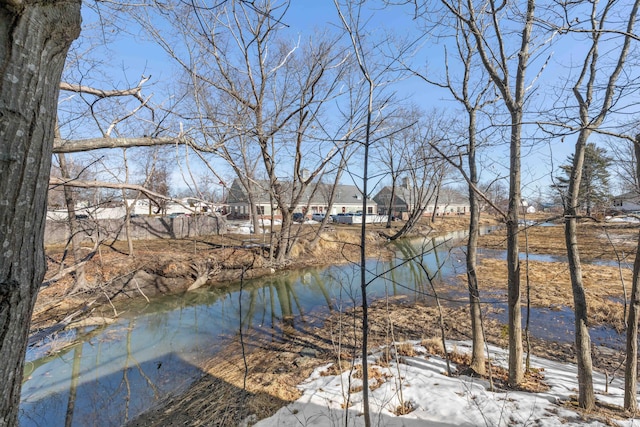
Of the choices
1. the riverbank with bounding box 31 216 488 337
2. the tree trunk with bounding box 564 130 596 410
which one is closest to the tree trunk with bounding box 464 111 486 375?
the tree trunk with bounding box 564 130 596 410

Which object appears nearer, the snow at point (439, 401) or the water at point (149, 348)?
the snow at point (439, 401)

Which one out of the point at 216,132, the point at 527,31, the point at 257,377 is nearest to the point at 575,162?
the point at 527,31

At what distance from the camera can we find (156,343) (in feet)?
23.4

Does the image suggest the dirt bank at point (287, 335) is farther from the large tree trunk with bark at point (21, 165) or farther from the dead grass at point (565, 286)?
the large tree trunk with bark at point (21, 165)

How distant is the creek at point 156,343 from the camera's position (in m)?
4.83

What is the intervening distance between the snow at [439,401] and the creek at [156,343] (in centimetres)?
129

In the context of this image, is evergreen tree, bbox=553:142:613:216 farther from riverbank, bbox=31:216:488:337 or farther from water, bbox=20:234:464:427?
riverbank, bbox=31:216:488:337

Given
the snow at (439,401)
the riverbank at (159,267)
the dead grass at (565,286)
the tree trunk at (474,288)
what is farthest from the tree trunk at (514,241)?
the dead grass at (565,286)

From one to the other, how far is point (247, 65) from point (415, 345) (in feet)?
32.4

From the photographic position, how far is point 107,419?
4555 millimetres

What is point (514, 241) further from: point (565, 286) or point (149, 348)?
point (565, 286)

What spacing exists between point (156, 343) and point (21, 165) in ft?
24.7

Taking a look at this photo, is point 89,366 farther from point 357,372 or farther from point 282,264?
point 282,264

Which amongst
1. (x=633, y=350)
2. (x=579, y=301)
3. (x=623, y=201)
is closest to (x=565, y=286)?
(x=623, y=201)
